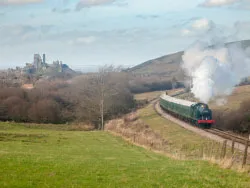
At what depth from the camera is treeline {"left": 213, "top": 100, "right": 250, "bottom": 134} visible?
48.5 meters

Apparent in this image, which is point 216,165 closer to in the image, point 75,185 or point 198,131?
point 75,185

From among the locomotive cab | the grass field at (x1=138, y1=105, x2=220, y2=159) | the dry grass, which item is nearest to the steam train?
the locomotive cab

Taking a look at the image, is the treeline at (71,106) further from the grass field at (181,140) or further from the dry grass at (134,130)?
the grass field at (181,140)

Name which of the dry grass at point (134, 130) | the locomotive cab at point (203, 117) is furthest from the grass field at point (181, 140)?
the locomotive cab at point (203, 117)

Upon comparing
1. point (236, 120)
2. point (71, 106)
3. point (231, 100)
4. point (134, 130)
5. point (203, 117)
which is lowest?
point (134, 130)

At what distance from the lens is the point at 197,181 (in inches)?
524

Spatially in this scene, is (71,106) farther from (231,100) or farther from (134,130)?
(231,100)

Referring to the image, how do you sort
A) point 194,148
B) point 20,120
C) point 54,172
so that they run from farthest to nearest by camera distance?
point 20,120 → point 194,148 → point 54,172

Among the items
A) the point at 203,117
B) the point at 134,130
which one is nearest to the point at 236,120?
the point at 203,117

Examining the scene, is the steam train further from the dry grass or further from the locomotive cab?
the dry grass

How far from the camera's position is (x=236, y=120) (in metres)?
49.8

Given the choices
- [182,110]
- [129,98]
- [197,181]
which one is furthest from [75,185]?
Answer: [129,98]

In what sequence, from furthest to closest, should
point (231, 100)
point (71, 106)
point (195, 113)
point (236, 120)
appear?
1. point (71, 106)
2. point (231, 100)
3. point (236, 120)
4. point (195, 113)

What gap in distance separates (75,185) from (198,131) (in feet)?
115
